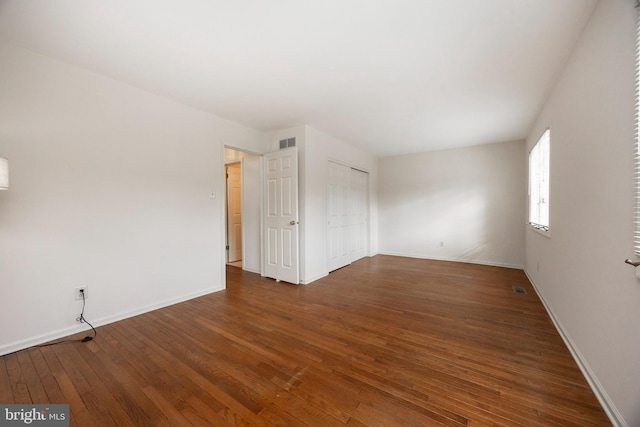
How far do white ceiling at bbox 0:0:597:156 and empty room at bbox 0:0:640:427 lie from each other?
2 centimetres

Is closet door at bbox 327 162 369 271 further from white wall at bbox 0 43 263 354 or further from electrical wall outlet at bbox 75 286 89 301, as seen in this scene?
electrical wall outlet at bbox 75 286 89 301

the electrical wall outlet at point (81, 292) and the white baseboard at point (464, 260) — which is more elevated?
the electrical wall outlet at point (81, 292)

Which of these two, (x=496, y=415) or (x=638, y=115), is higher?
(x=638, y=115)

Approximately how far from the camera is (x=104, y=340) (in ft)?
7.07

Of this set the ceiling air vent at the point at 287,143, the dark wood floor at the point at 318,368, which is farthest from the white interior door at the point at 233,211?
the dark wood floor at the point at 318,368

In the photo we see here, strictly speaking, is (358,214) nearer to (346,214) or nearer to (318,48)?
(346,214)

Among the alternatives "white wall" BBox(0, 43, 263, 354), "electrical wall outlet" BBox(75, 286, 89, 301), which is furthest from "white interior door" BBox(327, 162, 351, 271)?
"electrical wall outlet" BBox(75, 286, 89, 301)

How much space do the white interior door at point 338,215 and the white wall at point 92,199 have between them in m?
2.21

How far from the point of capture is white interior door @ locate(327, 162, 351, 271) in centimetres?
458

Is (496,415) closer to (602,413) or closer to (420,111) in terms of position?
(602,413)

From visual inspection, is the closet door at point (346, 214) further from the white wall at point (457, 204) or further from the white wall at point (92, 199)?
the white wall at point (92, 199)

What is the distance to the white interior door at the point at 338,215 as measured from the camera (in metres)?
4.58

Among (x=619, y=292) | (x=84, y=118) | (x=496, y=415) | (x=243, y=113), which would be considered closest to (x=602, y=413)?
(x=496, y=415)

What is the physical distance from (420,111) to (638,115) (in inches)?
91.9
